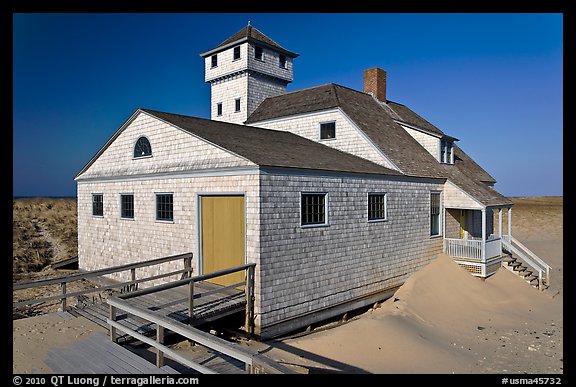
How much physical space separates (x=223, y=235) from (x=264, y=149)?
10.1 ft

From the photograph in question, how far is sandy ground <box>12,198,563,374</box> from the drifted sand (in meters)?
0.03

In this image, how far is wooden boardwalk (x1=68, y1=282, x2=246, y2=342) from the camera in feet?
30.3

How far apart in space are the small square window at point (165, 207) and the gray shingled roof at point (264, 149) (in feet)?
8.38

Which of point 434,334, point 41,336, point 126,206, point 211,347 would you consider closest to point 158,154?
point 126,206

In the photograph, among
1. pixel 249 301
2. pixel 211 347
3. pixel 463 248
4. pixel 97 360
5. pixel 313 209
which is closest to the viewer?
pixel 211 347

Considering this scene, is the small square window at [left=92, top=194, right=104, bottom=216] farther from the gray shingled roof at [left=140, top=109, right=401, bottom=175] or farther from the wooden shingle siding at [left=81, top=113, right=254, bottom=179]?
the gray shingled roof at [left=140, top=109, right=401, bottom=175]

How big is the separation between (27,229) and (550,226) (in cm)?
5319

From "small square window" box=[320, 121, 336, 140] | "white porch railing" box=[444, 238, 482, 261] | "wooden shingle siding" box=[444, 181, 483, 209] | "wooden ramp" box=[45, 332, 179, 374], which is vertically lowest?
"wooden ramp" box=[45, 332, 179, 374]

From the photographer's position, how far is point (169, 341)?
31.6ft

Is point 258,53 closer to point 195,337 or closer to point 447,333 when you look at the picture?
point 447,333

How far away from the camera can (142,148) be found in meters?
15.2

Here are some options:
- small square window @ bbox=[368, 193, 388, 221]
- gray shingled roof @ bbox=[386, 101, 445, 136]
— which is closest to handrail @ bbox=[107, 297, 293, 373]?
small square window @ bbox=[368, 193, 388, 221]

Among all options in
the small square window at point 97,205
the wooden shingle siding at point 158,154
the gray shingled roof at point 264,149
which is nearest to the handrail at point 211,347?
the gray shingled roof at point 264,149

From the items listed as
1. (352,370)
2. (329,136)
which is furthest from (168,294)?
(329,136)
